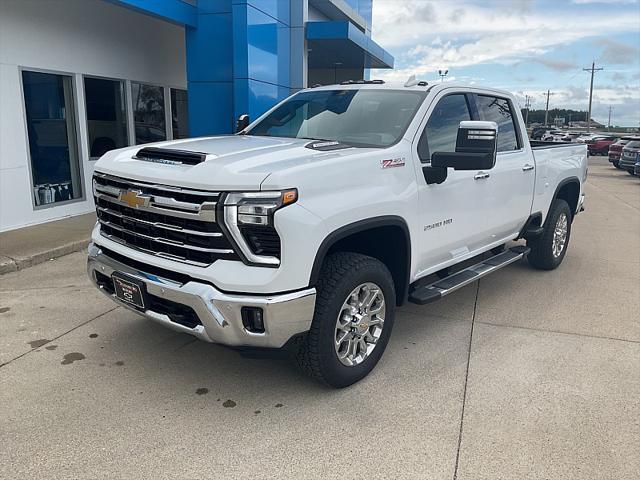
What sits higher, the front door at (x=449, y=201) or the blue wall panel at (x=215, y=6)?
the blue wall panel at (x=215, y=6)

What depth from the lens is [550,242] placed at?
6453 millimetres

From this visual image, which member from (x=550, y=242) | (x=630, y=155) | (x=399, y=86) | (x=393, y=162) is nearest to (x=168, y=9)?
(x=399, y=86)

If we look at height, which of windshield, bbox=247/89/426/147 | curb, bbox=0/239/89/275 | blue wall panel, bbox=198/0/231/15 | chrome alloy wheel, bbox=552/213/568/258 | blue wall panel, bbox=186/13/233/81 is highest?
blue wall panel, bbox=198/0/231/15

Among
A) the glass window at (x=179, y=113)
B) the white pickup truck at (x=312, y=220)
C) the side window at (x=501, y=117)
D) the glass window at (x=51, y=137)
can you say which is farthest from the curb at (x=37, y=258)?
the glass window at (x=179, y=113)

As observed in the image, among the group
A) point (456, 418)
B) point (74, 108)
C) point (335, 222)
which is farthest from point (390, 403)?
point (74, 108)

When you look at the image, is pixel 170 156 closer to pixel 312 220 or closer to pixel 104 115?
pixel 312 220

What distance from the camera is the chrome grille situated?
10.0 feet

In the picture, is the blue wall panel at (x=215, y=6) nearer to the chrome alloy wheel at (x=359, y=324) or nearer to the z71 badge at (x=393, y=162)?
the z71 badge at (x=393, y=162)

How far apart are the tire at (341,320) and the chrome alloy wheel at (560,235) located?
3614 mm

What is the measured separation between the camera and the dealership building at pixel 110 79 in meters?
8.11

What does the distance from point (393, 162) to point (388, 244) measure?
1.96 feet

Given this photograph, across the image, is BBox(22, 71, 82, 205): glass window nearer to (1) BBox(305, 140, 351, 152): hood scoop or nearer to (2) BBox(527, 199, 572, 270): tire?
(1) BBox(305, 140, 351, 152): hood scoop

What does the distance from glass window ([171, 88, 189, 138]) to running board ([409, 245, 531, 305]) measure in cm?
879

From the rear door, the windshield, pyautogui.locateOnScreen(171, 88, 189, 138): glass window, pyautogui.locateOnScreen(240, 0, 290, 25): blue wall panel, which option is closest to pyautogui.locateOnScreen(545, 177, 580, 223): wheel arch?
the rear door
